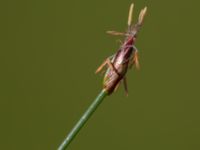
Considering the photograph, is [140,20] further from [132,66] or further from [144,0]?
[144,0]

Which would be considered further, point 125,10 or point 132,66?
point 125,10

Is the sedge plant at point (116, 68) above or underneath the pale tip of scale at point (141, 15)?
underneath

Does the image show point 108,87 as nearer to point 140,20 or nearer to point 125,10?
point 140,20

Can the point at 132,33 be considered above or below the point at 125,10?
above

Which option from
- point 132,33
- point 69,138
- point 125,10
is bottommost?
point 125,10

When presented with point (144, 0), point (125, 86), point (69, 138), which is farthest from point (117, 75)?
point (144, 0)

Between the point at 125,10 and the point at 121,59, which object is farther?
the point at 125,10

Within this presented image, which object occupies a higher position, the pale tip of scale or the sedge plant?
the pale tip of scale

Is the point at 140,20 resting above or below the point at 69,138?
above

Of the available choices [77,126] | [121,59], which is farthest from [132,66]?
[77,126]
